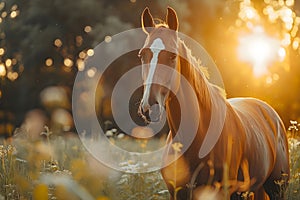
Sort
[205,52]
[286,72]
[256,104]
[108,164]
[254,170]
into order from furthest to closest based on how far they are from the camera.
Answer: [286,72], [205,52], [108,164], [256,104], [254,170]

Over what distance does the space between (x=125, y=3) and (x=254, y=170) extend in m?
9.49

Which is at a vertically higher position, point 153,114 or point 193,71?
point 193,71

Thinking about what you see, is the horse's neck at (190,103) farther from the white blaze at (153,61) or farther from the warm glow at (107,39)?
the warm glow at (107,39)

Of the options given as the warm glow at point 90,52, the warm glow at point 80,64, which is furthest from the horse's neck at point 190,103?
the warm glow at point 80,64

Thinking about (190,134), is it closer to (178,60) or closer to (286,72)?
(178,60)

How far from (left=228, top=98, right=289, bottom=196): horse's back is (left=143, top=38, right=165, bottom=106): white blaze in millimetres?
1316

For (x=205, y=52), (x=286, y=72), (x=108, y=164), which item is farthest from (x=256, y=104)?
(x=286, y=72)

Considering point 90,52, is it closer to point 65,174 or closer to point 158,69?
point 158,69

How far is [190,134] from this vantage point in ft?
14.0

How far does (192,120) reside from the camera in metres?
4.25

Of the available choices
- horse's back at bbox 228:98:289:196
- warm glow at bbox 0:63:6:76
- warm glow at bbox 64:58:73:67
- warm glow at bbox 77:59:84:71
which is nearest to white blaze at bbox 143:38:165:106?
horse's back at bbox 228:98:289:196

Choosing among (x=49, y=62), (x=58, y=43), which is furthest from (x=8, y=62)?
(x=58, y=43)

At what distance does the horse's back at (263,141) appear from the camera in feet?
16.3

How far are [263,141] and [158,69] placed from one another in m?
1.91
